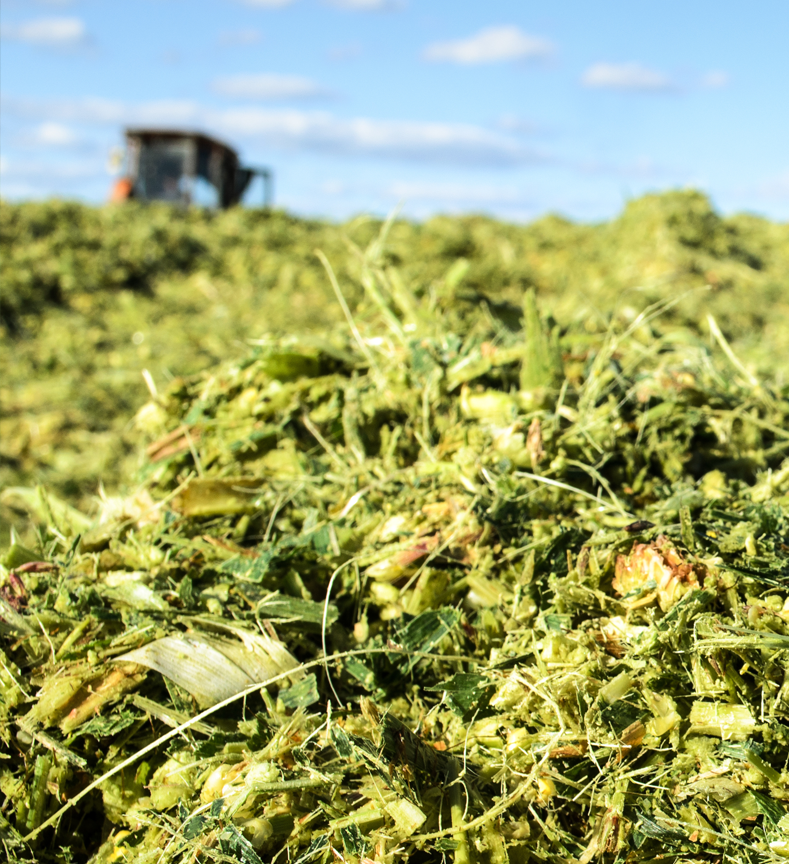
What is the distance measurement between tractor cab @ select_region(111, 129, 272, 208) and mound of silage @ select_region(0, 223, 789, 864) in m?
11.0

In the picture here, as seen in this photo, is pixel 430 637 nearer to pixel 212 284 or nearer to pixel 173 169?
pixel 212 284

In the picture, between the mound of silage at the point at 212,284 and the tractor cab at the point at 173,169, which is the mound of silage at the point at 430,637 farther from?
the tractor cab at the point at 173,169

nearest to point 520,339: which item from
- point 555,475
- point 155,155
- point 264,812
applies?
point 555,475

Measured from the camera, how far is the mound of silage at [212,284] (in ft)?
18.5

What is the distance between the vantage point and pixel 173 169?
1260cm

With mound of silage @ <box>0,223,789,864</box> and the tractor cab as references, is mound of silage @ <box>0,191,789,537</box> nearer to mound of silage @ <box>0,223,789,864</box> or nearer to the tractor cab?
the tractor cab

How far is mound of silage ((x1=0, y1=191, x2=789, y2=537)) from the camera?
565cm

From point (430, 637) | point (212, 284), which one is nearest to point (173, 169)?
point (212, 284)

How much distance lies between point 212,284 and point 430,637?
8006 mm

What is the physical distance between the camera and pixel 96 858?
1499mm

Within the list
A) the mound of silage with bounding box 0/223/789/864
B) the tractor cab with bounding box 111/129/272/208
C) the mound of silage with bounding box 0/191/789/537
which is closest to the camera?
the mound of silage with bounding box 0/223/789/864

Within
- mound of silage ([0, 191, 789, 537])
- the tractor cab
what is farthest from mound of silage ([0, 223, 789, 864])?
the tractor cab

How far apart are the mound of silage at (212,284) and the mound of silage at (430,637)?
252 cm

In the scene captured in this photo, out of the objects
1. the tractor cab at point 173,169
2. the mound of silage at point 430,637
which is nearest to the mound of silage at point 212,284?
the tractor cab at point 173,169
